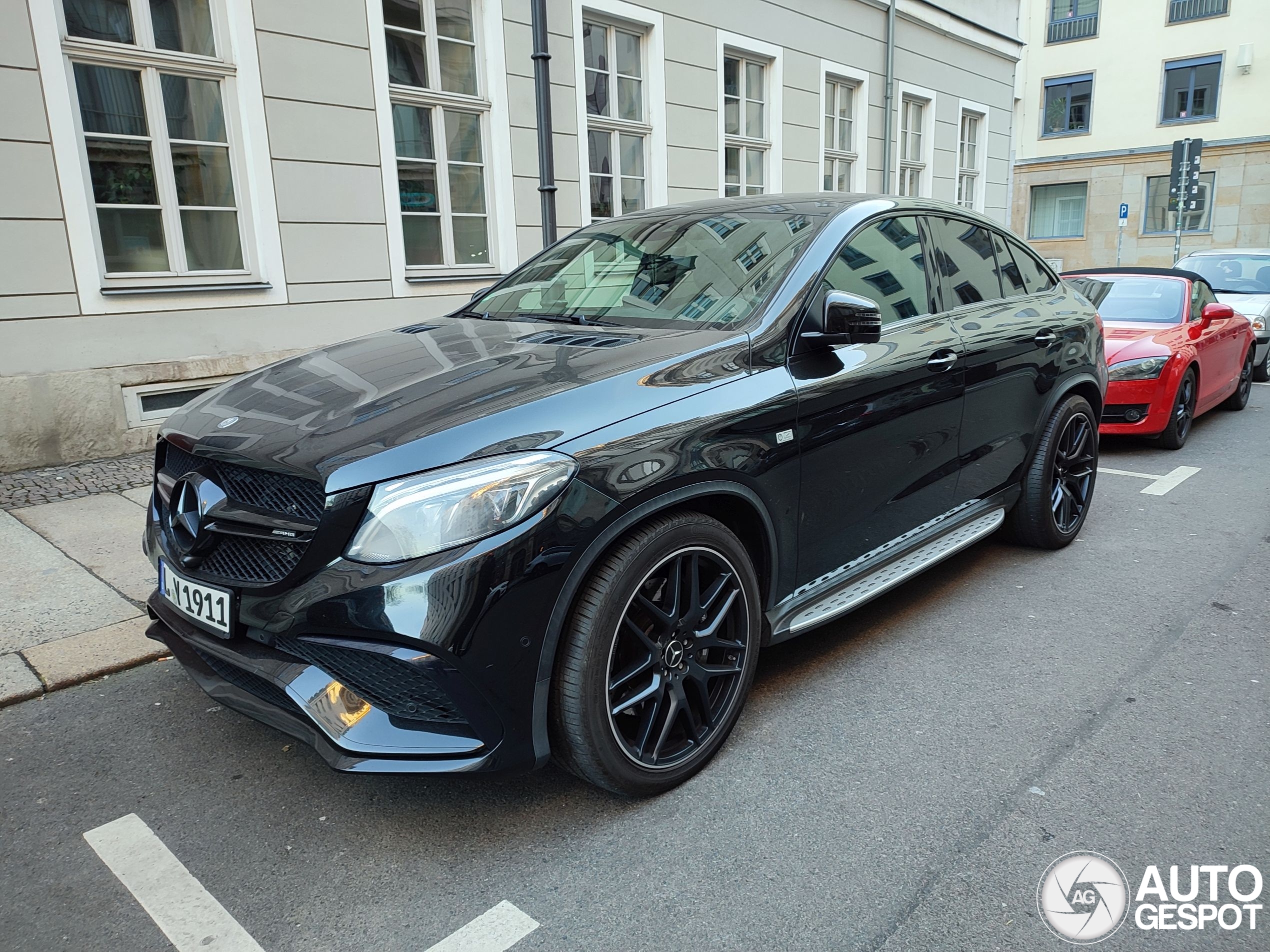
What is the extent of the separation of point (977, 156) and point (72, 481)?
54.4 feet

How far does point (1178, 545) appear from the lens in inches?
186

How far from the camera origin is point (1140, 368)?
674 cm

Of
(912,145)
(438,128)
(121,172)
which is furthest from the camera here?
(912,145)

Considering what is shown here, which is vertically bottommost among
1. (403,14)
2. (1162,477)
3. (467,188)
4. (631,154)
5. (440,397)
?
(1162,477)

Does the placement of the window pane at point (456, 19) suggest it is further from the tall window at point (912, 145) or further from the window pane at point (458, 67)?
the tall window at point (912, 145)

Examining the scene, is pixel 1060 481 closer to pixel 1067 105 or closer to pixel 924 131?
pixel 924 131

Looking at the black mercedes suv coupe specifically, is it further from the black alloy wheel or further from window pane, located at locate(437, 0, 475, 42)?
window pane, located at locate(437, 0, 475, 42)

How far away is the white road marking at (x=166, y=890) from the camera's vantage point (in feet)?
6.66

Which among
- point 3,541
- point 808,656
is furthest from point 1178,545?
point 3,541

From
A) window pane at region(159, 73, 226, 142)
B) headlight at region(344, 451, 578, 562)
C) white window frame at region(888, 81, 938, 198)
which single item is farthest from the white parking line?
white window frame at region(888, 81, 938, 198)

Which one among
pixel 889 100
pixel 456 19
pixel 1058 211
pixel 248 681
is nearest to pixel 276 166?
pixel 456 19

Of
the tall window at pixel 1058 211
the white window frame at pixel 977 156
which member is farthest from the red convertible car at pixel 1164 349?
the tall window at pixel 1058 211

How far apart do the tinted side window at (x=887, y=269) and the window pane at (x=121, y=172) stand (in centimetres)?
537

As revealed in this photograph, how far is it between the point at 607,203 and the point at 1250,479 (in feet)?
21.7
